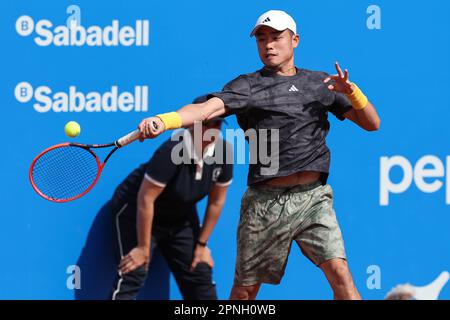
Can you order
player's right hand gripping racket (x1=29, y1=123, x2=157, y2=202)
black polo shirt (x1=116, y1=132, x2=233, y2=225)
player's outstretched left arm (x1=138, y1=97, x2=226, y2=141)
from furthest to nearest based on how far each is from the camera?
1. black polo shirt (x1=116, y1=132, x2=233, y2=225)
2. player's right hand gripping racket (x1=29, y1=123, x2=157, y2=202)
3. player's outstretched left arm (x1=138, y1=97, x2=226, y2=141)

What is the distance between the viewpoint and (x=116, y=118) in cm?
709

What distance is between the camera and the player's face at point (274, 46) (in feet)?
19.9

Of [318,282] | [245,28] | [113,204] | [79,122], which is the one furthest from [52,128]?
[318,282]

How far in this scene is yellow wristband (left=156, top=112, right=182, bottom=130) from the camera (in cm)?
562

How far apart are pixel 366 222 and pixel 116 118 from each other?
5.68 ft

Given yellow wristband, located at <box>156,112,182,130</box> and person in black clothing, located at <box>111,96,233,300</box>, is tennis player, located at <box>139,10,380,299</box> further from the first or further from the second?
person in black clothing, located at <box>111,96,233,300</box>

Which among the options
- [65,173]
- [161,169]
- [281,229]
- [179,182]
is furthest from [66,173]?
[281,229]

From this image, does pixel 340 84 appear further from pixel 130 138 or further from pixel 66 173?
pixel 66 173

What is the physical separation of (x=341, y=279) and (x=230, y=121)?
5.57 feet

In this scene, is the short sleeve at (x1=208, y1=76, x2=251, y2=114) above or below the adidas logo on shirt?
below

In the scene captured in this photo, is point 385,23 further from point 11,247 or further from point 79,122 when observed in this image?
point 11,247

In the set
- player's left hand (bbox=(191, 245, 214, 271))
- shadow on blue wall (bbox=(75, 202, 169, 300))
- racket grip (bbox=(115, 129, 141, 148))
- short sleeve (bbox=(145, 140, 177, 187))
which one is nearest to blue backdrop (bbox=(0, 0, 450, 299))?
shadow on blue wall (bbox=(75, 202, 169, 300))

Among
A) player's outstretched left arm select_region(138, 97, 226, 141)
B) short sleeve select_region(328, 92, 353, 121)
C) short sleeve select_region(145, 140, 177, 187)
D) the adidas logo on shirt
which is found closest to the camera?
player's outstretched left arm select_region(138, 97, 226, 141)

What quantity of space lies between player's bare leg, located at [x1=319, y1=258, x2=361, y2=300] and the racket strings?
1.44 metres
